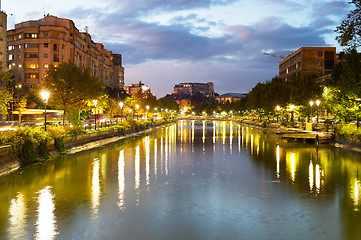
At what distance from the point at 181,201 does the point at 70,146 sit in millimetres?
16202

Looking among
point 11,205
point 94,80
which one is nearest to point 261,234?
point 11,205

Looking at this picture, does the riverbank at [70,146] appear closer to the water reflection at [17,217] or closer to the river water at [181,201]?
the river water at [181,201]

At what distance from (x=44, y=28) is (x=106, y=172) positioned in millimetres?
91622

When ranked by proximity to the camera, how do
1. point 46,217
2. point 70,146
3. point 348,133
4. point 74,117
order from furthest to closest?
point 74,117 → point 348,133 → point 70,146 → point 46,217

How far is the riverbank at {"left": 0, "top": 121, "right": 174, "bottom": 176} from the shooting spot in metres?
16.3

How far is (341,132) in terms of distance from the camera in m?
30.7

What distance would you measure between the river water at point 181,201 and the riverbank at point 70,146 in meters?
0.77

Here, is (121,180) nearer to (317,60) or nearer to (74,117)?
(74,117)

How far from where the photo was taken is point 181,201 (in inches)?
425

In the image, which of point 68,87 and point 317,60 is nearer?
point 68,87

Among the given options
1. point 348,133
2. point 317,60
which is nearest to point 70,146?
point 348,133

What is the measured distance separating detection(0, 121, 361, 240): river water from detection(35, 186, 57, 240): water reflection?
2 centimetres

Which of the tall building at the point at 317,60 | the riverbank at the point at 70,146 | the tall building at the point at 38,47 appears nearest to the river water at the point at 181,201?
the riverbank at the point at 70,146

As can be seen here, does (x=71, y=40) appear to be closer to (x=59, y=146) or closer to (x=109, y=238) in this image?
(x=59, y=146)
